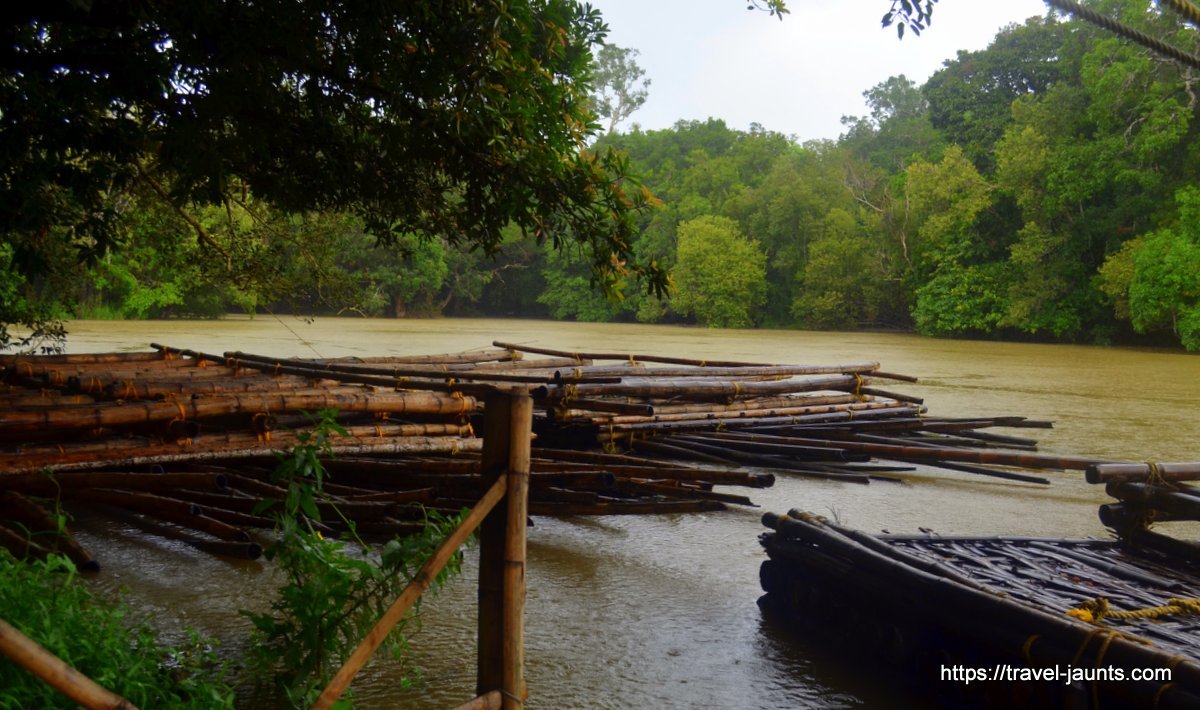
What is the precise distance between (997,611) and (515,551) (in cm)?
164

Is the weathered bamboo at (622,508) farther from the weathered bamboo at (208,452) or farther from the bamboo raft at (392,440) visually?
the weathered bamboo at (208,452)

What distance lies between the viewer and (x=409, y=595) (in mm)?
2467

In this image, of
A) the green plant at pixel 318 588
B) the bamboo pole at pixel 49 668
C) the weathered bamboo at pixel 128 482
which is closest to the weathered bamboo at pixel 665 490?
the weathered bamboo at pixel 128 482

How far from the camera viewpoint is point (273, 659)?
2854 mm

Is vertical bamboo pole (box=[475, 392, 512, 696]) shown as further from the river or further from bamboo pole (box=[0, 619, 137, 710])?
bamboo pole (box=[0, 619, 137, 710])

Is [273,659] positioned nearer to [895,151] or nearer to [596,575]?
[596,575]

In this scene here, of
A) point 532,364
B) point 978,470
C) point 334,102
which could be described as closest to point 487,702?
point 334,102

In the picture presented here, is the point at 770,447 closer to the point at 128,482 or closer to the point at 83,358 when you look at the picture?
the point at 128,482

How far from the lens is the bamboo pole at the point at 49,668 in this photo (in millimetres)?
1812

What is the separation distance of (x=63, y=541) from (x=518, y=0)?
3.05 m

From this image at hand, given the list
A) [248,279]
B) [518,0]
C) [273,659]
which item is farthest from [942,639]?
[248,279]

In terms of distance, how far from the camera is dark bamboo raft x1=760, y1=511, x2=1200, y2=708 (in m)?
2.91

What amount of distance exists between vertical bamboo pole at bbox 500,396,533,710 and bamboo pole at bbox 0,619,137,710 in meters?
1.05

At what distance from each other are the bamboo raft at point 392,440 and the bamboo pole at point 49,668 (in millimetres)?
1573
